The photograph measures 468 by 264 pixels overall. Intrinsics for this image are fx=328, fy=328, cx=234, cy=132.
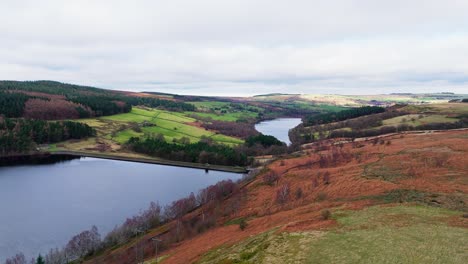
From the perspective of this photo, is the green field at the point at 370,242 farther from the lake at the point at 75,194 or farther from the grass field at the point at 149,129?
the grass field at the point at 149,129

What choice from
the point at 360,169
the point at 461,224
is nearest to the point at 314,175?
the point at 360,169

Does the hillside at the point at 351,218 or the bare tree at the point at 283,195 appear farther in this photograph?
the bare tree at the point at 283,195

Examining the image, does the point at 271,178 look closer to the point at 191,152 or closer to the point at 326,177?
the point at 326,177

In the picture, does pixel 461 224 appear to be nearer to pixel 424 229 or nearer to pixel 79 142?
pixel 424 229

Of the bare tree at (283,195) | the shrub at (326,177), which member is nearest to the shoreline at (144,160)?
the shrub at (326,177)

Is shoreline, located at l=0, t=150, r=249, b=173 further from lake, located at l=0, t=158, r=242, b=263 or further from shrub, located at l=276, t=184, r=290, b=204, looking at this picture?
shrub, located at l=276, t=184, r=290, b=204
